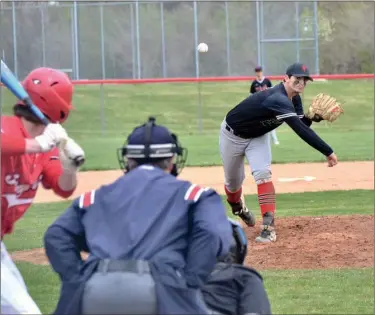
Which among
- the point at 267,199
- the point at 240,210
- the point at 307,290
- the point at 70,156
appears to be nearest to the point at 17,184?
the point at 70,156

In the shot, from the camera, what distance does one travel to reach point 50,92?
14.4 ft

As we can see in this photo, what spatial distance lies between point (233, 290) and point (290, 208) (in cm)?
734

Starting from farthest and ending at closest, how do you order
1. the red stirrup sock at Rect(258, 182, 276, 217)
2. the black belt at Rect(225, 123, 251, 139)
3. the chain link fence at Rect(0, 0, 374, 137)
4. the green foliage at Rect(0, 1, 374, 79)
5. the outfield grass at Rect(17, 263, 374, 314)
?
the green foliage at Rect(0, 1, 374, 79) → the chain link fence at Rect(0, 0, 374, 137) → the black belt at Rect(225, 123, 251, 139) → the red stirrup sock at Rect(258, 182, 276, 217) → the outfield grass at Rect(17, 263, 374, 314)

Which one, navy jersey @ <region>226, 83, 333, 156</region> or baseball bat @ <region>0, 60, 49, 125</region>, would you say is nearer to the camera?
baseball bat @ <region>0, 60, 49, 125</region>

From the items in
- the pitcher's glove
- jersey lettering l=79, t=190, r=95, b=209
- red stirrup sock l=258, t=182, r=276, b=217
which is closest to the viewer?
jersey lettering l=79, t=190, r=95, b=209

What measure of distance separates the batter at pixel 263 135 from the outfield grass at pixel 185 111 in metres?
12.3

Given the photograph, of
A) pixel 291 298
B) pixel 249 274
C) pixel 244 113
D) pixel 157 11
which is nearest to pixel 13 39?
pixel 157 11

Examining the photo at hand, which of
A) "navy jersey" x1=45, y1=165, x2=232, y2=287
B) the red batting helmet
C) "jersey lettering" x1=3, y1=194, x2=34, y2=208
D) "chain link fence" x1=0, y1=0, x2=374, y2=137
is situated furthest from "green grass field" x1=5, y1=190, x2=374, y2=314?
"chain link fence" x1=0, y1=0, x2=374, y2=137

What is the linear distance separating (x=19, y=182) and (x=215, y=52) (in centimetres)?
2849

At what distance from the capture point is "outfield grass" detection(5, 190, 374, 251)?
891 centimetres

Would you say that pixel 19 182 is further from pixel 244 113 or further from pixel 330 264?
pixel 244 113

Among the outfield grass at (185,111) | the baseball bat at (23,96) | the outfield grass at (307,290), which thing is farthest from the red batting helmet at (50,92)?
the outfield grass at (185,111)

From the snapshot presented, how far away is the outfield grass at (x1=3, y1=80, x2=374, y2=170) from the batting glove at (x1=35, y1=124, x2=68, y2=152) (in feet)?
55.6

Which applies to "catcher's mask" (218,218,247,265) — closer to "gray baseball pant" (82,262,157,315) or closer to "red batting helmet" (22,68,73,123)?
"gray baseball pant" (82,262,157,315)
